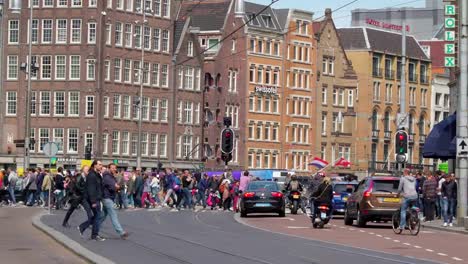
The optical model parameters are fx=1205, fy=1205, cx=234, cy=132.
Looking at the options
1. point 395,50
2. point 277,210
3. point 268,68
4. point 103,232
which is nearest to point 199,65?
point 268,68

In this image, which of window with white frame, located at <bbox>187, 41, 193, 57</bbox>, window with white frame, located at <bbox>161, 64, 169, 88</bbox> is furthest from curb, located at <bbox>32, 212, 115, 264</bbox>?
window with white frame, located at <bbox>187, 41, 193, 57</bbox>

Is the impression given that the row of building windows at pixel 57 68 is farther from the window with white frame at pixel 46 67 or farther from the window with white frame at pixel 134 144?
the window with white frame at pixel 134 144

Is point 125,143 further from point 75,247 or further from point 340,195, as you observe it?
point 75,247

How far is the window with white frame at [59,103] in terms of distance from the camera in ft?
316

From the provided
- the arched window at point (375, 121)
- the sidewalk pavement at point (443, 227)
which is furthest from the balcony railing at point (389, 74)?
the sidewalk pavement at point (443, 227)

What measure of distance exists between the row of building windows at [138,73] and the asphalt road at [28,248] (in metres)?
63.0

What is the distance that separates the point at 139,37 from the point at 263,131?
51.7ft

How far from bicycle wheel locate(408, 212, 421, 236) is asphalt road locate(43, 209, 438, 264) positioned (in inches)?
159

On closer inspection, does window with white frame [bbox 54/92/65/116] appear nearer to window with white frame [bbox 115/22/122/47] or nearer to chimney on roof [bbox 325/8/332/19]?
window with white frame [bbox 115/22/122/47]

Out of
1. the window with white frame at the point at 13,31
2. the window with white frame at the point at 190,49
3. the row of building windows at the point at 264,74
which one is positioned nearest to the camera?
the window with white frame at the point at 13,31

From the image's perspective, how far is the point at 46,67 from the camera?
9719cm

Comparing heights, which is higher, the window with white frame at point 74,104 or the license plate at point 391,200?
the window with white frame at point 74,104

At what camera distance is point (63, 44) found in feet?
317

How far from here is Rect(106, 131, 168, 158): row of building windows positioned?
317 feet
